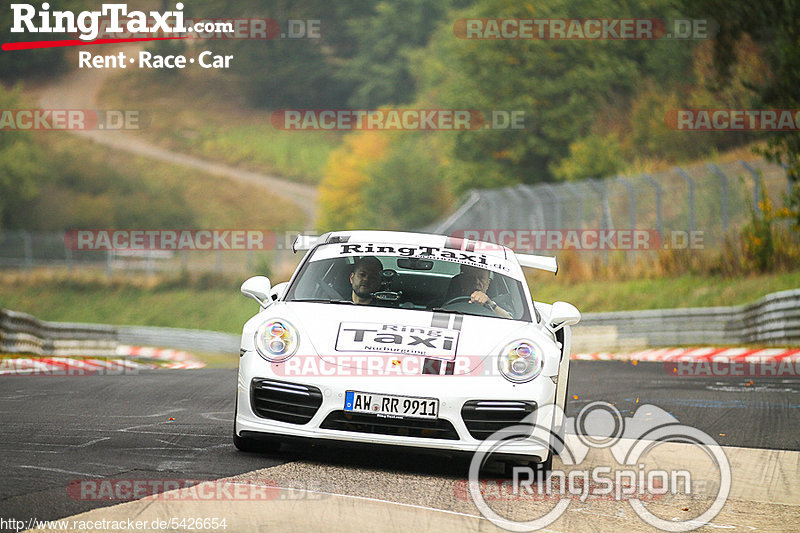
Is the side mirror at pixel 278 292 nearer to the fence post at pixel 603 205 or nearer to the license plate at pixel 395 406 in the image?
the license plate at pixel 395 406

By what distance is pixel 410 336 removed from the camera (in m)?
7.05

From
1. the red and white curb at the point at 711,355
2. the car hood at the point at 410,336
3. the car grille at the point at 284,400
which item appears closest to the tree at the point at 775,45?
the red and white curb at the point at 711,355

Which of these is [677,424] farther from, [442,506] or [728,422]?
[442,506]

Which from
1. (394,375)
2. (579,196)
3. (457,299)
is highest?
(579,196)

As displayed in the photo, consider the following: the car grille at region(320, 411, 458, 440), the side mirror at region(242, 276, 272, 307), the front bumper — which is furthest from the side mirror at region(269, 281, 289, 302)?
the car grille at region(320, 411, 458, 440)

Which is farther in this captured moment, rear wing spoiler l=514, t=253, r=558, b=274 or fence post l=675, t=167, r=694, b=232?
fence post l=675, t=167, r=694, b=232

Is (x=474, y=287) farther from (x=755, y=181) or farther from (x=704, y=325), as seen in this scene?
(x=755, y=181)

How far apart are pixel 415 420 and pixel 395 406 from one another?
0.45 ft

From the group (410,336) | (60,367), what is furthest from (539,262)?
(60,367)

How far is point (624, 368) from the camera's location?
659 inches

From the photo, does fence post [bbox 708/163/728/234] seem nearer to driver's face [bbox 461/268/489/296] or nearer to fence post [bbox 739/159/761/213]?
fence post [bbox 739/159/761/213]

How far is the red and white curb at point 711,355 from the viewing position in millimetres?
17359

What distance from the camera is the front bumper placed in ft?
22.1

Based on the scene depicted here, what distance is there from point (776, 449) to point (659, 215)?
1929cm
